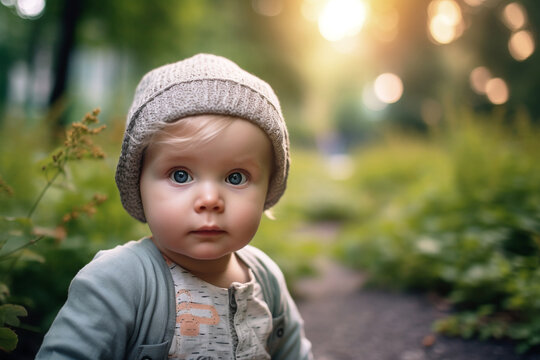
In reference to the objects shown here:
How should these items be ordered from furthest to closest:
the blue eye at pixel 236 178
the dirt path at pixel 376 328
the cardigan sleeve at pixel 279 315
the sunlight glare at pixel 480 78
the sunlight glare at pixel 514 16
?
1. the sunlight glare at pixel 480 78
2. the sunlight glare at pixel 514 16
3. the dirt path at pixel 376 328
4. the cardigan sleeve at pixel 279 315
5. the blue eye at pixel 236 178

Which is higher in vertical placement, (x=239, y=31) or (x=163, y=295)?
(x=239, y=31)

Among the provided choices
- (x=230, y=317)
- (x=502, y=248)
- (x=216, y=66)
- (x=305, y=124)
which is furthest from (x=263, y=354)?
(x=305, y=124)

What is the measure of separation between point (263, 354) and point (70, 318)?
0.64 m

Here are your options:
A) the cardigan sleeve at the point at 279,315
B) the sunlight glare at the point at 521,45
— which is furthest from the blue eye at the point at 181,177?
the sunlight glare at the point at 521,45

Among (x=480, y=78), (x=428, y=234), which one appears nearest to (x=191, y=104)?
(x=428, y=234)

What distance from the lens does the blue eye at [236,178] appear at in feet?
4.54

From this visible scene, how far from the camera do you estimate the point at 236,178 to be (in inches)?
54.7

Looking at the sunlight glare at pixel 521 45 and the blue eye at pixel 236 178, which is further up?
the sunlight glare at pixel 521 45

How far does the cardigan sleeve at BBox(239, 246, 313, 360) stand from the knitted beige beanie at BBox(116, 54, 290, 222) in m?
0.43

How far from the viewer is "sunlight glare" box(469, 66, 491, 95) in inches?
576

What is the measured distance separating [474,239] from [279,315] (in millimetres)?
1806

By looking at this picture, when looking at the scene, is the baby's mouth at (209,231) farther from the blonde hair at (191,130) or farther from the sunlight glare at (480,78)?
the sunlight glare at (480,78)

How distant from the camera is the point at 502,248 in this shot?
9.39 feet

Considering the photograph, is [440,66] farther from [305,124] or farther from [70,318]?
[70,318]
